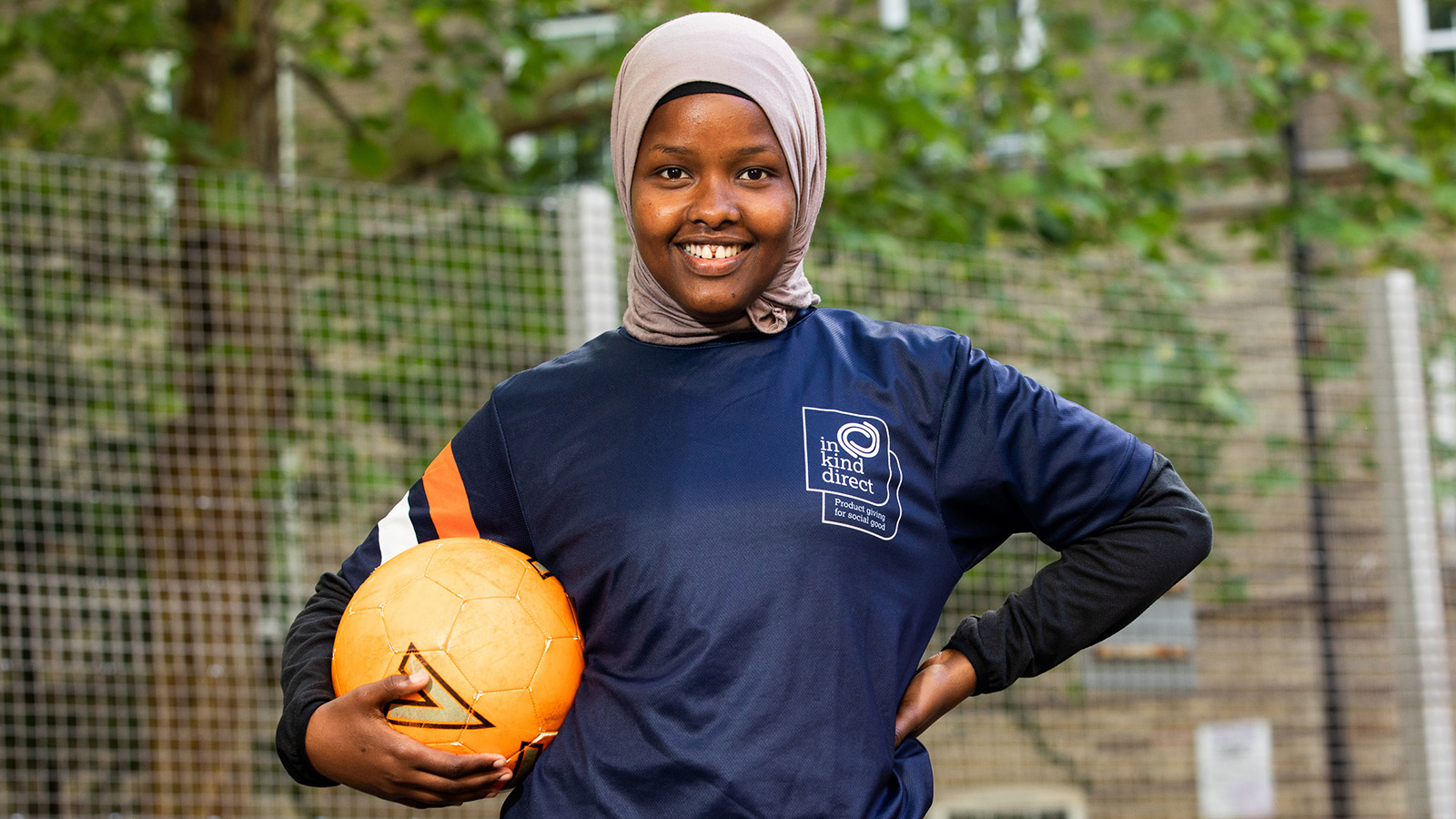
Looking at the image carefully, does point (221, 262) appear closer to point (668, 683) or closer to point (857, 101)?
point (857, 101)

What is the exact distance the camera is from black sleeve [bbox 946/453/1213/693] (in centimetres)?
176

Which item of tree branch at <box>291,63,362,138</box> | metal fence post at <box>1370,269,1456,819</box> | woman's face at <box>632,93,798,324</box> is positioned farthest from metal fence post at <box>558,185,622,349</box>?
metal fence post at <box>1370,269,1456,819</box>

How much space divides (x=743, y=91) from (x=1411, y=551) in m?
4.21

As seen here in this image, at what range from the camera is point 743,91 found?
1715 millimetres

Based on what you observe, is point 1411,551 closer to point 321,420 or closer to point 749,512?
point 321,420

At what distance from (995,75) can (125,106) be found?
402 cm

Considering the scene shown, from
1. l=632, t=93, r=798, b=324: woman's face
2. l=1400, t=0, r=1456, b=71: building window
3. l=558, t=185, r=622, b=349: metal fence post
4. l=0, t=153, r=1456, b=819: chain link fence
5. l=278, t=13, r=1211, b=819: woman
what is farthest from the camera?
l=1400, t=0, r=1456, b=71: building window

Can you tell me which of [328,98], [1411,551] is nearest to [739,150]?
[1411,551]

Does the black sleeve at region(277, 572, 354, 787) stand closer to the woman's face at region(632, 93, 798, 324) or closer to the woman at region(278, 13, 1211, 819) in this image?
the woman at region(278, 13, 1211, 819)

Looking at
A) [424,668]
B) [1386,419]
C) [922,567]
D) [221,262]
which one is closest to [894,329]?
[922,567]

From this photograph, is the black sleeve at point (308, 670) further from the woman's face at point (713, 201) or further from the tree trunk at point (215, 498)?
the tree trunk at point (215, 498)

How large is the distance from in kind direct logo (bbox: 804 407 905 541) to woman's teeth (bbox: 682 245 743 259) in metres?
0.23

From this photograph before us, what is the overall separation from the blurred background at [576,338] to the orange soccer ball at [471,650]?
2461 millimetres

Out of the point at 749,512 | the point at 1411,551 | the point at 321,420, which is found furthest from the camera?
the point at 1411,551
